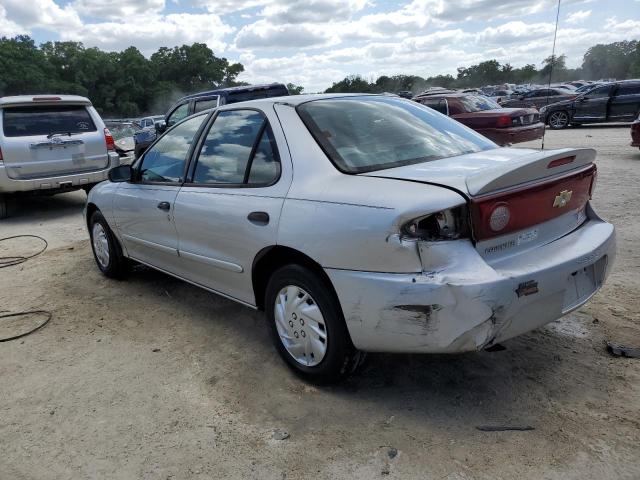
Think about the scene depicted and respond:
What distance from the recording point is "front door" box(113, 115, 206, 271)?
389 cm

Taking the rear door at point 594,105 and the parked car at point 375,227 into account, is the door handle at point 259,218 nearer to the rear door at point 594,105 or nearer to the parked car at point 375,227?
the parked car at point 375,227

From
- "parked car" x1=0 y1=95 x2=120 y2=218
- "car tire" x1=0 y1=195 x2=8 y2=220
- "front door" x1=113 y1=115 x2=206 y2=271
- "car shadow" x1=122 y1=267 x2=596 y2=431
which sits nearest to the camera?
"car shadow" x1=122 y1=267 x2=596 y2=431

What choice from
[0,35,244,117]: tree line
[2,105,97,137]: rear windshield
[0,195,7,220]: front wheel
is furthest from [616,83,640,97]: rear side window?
[0,35,244,117]: tree line

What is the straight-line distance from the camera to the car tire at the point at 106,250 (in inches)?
194

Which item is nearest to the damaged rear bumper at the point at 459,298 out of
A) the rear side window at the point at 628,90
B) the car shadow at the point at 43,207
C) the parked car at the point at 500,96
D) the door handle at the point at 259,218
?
the door handle at the point at 259,218

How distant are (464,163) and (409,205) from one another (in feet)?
2.07

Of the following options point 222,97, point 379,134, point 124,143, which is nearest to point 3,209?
point 124,143

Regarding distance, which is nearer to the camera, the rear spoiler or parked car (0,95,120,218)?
the rear spoiler

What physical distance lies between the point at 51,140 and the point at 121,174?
4467mm

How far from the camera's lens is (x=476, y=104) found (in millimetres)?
12602

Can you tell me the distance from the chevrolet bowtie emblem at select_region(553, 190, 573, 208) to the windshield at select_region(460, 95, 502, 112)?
33.2 feet

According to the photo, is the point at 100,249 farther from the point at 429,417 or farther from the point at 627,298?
the point at 627,298

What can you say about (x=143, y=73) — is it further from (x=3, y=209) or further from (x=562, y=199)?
(x=562, y=199)

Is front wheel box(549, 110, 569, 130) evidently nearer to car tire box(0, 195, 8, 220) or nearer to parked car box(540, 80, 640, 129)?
parked car box(540, 80, 640, 129)
